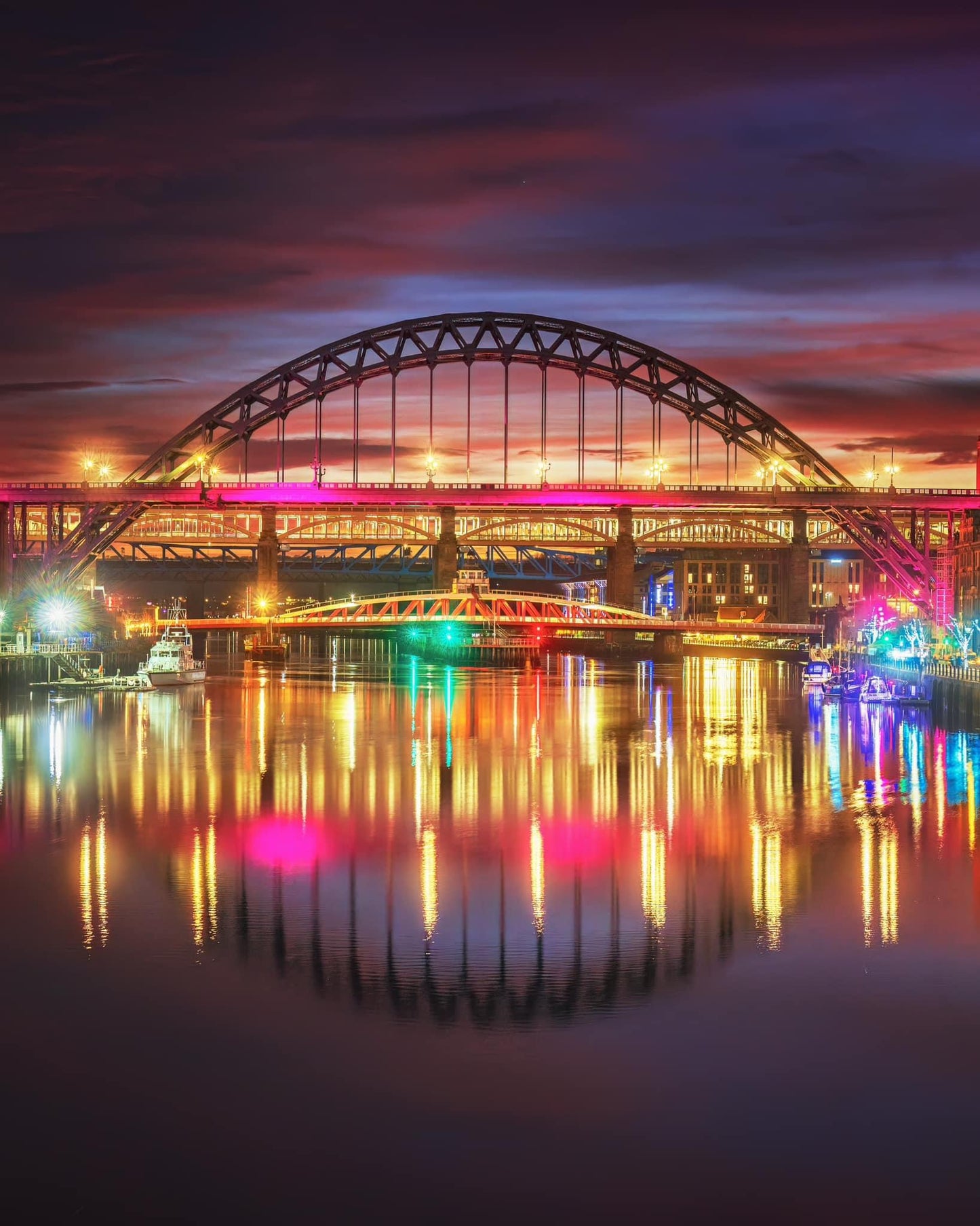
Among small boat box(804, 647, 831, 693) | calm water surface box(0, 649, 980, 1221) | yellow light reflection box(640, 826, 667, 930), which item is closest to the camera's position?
calm water surface box(0, 649, 980, 1221)

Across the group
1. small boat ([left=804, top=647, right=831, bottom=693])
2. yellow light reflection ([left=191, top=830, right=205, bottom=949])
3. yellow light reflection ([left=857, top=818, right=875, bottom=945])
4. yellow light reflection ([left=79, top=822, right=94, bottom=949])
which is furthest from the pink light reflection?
small boat ([left=804, top=647, right=831, bottom=693])

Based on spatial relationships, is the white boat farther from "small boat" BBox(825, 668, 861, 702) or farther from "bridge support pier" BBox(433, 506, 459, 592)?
"bridge support pier" BBox(433, 506, 459, 592)

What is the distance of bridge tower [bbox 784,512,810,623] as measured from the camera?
142 meters

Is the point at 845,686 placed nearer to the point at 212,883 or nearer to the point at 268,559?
the point at 212,883

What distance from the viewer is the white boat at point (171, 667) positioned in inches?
3693

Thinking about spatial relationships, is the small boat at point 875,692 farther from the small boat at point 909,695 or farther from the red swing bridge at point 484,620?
the red swing bridge at point 484,620

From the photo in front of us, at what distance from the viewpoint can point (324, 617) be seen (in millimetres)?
127688

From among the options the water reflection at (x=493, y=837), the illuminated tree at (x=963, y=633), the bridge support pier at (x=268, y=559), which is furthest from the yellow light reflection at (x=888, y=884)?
the bridge support pier at (x=268, y=559)

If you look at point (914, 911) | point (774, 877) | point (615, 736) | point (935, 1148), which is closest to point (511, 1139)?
point (935, 1148)

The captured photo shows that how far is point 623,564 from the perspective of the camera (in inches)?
5566

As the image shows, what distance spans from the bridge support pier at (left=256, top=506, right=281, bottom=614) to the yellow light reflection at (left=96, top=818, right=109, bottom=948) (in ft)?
325

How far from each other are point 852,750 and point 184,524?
147 meters

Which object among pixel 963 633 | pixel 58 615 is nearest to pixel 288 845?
pixel 963 633

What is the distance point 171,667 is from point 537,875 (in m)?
67.2
